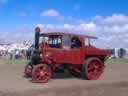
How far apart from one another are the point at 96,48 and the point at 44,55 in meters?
2.99

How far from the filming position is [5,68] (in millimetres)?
20344

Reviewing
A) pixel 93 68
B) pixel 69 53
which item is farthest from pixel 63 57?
pixel 93 68

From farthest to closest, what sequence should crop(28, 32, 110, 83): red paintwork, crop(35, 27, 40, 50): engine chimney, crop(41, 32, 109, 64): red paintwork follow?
crop(35, 27, 40, 50): engine chimney
crop(41, 32, 109, 64): red paintwork
crop(28, 32, 110, 83): red paintwork

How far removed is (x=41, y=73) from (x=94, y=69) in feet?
10.5

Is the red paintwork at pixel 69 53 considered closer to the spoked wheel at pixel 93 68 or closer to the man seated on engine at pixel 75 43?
the man seated on engine at pixel 75 43

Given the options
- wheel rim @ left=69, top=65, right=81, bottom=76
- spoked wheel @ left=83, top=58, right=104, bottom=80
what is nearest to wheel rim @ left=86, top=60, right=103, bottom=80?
spoked wheel @ left=83, top=58, right=104, bottom=80

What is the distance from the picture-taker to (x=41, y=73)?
1522 centimetres

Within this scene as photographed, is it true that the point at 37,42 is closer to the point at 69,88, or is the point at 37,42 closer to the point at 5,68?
the point at 69,88

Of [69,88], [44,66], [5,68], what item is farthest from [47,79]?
[5,68]

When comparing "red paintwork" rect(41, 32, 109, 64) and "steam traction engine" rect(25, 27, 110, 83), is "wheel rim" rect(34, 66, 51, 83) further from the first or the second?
"red paintwork" rect(41, 32, 109, 64)

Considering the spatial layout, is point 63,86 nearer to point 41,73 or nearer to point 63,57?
point 41,73

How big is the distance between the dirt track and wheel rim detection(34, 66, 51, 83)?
274mm

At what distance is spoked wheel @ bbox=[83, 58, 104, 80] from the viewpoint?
16766 mm

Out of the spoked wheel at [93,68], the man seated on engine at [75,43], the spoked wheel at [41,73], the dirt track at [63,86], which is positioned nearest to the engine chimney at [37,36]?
the spoked wheel at [41,73]
